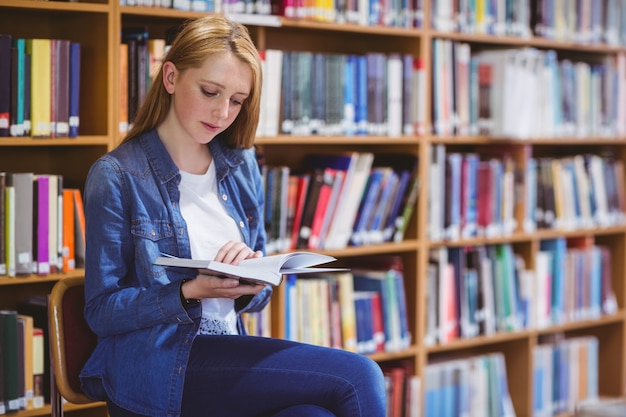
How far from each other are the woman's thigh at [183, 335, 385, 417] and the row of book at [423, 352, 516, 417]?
157 centimetres

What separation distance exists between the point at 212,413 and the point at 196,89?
0.70m

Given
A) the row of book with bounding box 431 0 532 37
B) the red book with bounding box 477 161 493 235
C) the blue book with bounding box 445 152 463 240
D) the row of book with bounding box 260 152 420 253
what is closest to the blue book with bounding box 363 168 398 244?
the row of book with bounding box 260 152 420 253

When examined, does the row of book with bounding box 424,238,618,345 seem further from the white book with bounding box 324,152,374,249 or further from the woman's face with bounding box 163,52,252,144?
the woman's face with bounding box 163,52,252,144

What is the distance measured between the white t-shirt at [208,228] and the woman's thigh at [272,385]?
0.15m

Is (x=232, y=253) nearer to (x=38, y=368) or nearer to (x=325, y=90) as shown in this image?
(x=38, y=368)

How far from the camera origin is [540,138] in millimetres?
3537

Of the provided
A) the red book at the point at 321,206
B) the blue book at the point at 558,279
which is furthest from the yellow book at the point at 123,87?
the blue book at the point at 558,279

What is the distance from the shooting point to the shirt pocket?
6.15ft

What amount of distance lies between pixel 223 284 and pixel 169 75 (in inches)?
20.6

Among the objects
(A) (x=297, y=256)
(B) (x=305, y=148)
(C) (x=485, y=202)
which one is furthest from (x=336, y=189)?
(A) (x=297, y=256)

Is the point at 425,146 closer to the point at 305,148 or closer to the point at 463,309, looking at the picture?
the point at 305,148

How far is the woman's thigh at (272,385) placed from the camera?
1822mm

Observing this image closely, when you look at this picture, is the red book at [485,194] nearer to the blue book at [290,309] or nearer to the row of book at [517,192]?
the row of book at [517,192]

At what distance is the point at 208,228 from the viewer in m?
2.02
